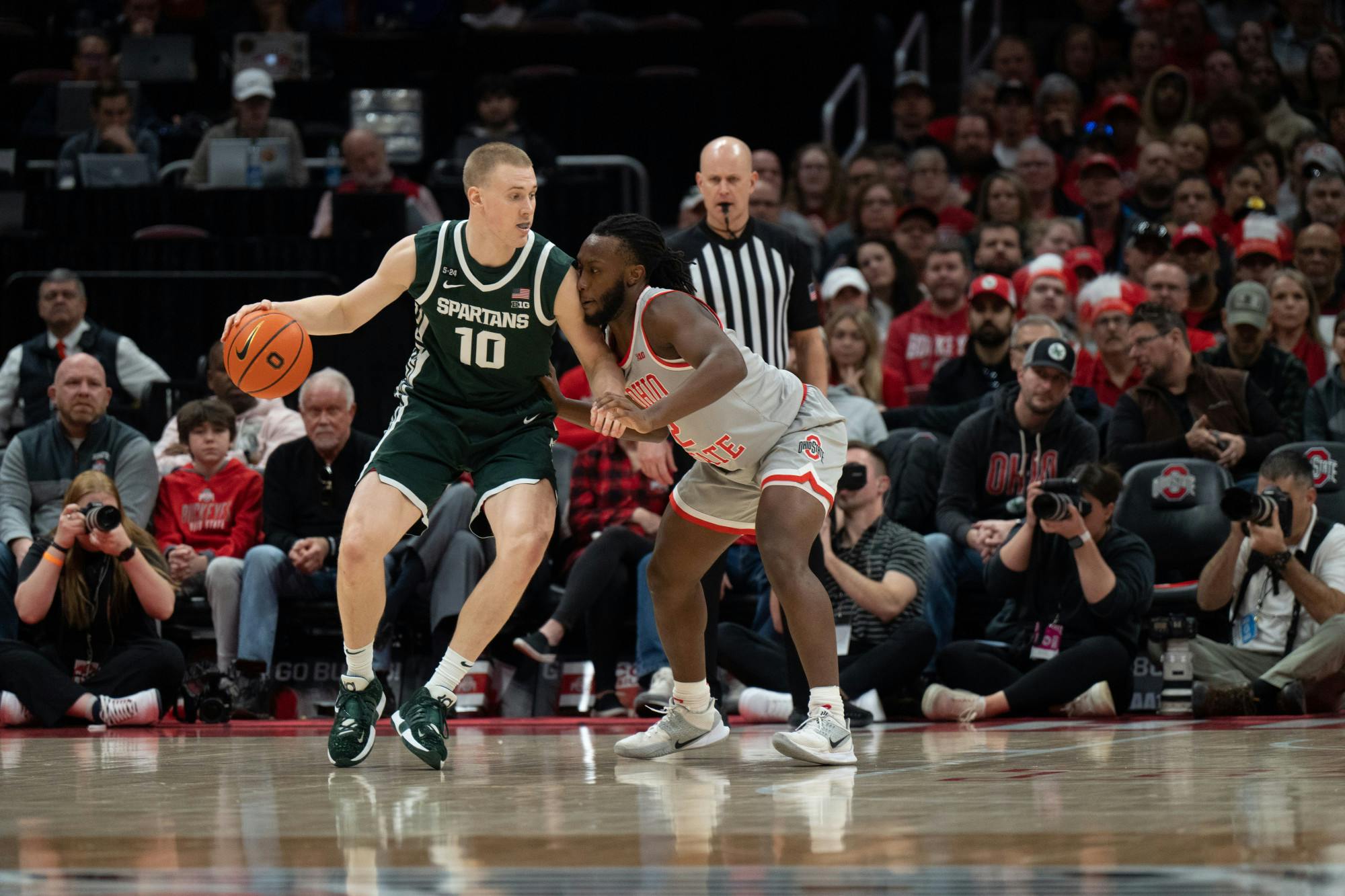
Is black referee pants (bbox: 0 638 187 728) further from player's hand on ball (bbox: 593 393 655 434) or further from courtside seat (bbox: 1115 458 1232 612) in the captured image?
courtside seat (bbox: 1115 458 1232 612)

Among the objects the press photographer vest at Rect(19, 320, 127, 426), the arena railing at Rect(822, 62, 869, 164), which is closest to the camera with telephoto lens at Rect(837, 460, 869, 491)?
the press photographer vest at Rect(19, 320, 127, 426)

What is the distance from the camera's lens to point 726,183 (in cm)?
573

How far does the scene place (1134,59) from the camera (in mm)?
12328

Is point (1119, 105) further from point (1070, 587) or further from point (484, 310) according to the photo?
point (484, 310)

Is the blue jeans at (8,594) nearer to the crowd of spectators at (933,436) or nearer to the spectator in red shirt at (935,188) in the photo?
the crowd of spectators at (933,436)

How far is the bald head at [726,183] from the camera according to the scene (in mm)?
5688

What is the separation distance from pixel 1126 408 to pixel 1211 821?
15.4 feet

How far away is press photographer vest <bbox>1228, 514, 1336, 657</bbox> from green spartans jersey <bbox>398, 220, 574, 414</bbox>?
330cm

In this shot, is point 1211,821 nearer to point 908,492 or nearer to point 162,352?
point 908,492

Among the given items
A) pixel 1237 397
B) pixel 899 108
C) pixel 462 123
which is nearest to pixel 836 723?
pixel 1237 397

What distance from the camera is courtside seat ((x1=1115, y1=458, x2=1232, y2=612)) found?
7543mm

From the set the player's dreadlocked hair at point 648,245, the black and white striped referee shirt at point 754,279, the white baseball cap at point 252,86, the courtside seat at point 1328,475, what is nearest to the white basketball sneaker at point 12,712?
the black and white striped referee shirt at point 754,279

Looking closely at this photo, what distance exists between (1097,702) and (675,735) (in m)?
2.36

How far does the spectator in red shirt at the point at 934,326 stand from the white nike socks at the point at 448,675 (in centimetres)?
463
